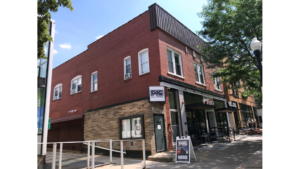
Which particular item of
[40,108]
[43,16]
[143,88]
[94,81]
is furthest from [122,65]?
[43,16]

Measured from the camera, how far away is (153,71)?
37.3ft

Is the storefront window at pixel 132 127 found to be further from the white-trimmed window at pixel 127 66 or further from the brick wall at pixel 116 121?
the white-trimmed window at pixel 127 66

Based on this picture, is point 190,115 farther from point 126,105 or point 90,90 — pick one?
point 90,90

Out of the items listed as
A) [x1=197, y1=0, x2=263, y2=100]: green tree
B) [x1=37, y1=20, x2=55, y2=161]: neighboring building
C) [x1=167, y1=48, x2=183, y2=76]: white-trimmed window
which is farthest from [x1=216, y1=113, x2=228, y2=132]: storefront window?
[x1=37, y1=20, x2=55, y2=161]: neighboring building

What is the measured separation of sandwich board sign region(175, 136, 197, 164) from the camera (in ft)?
26.0

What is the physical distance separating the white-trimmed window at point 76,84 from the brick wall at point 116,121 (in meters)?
3.75

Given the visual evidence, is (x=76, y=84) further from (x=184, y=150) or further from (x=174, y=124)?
(x=184, y=150)

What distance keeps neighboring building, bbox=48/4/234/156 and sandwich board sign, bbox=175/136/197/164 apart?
1.81 m

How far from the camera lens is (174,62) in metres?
12.8

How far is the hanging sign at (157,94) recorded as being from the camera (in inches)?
404

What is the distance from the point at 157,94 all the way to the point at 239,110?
15.1m

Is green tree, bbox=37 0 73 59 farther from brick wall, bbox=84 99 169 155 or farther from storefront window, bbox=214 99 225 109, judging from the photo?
storefront window, bbox=214 99 225 109

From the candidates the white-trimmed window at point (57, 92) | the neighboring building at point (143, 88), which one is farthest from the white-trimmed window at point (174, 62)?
the white-trimmed window at point (57, 92)
